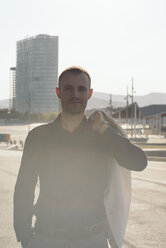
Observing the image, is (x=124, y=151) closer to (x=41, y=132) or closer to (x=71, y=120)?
(x=71, y=120)

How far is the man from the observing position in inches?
87.7

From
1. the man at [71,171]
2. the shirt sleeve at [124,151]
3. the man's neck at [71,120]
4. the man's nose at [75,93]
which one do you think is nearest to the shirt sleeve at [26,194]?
the man at [71,171]

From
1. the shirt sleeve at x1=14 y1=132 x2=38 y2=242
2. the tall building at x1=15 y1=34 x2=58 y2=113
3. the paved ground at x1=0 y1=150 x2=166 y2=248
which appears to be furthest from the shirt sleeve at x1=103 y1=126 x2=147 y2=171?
the tall building at x1=15 y1=34 x2=58 y2=113

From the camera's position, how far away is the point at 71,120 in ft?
7.73

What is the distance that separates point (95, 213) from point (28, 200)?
481mm

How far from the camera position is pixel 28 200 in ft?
7.73

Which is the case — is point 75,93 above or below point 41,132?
above

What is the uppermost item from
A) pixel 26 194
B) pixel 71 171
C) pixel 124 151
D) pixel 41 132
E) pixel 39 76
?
pixel 39 76

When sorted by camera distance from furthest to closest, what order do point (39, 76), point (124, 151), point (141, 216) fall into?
1. point (39, 76)
2. point (141, 216)
3. point (124, 151)

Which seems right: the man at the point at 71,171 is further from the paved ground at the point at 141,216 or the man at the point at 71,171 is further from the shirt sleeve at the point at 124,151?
the paved ground at the point at 141,216

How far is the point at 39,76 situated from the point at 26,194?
196041 millimetres

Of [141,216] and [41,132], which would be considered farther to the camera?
[141,216]

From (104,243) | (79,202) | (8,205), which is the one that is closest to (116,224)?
(104,243)

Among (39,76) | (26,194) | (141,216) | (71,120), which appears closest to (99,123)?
(71,120)
